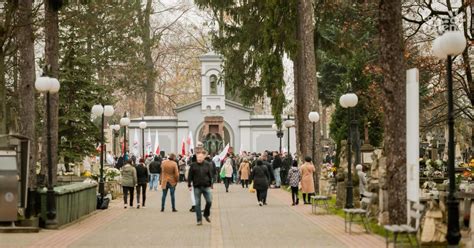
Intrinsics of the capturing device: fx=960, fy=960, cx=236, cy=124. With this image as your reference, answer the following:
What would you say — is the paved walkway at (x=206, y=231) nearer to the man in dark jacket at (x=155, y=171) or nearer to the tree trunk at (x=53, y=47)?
the tree trunk at (x=53, y=47)

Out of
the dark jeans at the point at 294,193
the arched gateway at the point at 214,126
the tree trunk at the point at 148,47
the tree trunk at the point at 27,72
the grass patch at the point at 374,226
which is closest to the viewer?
the grass patch at the point at 374,226

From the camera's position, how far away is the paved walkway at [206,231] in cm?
1791

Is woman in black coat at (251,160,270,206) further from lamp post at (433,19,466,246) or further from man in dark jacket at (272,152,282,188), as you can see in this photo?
lamp post at (433,19,466,246)

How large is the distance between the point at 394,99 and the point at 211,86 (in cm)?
5077

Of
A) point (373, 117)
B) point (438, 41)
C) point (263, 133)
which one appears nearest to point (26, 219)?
point (438, 41)

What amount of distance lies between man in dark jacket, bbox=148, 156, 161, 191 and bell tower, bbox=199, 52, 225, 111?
77.3 ft

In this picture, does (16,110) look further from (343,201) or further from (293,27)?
(343,201)

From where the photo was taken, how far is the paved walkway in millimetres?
17906

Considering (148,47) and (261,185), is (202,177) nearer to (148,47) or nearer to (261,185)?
(261,185)

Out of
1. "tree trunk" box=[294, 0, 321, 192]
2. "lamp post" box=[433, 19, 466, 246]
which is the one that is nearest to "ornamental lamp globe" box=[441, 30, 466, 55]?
"lamp post" box=[433, 19, 466, 246]

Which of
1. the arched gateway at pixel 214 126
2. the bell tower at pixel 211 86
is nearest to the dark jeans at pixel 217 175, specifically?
the arched gateway at pixel 214 126

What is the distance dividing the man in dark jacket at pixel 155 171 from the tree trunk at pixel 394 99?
22.7 metres

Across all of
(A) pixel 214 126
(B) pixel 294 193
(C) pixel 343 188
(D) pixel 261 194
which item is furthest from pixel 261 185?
(A) pixel 214 126

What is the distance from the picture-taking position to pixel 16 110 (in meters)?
45.8
